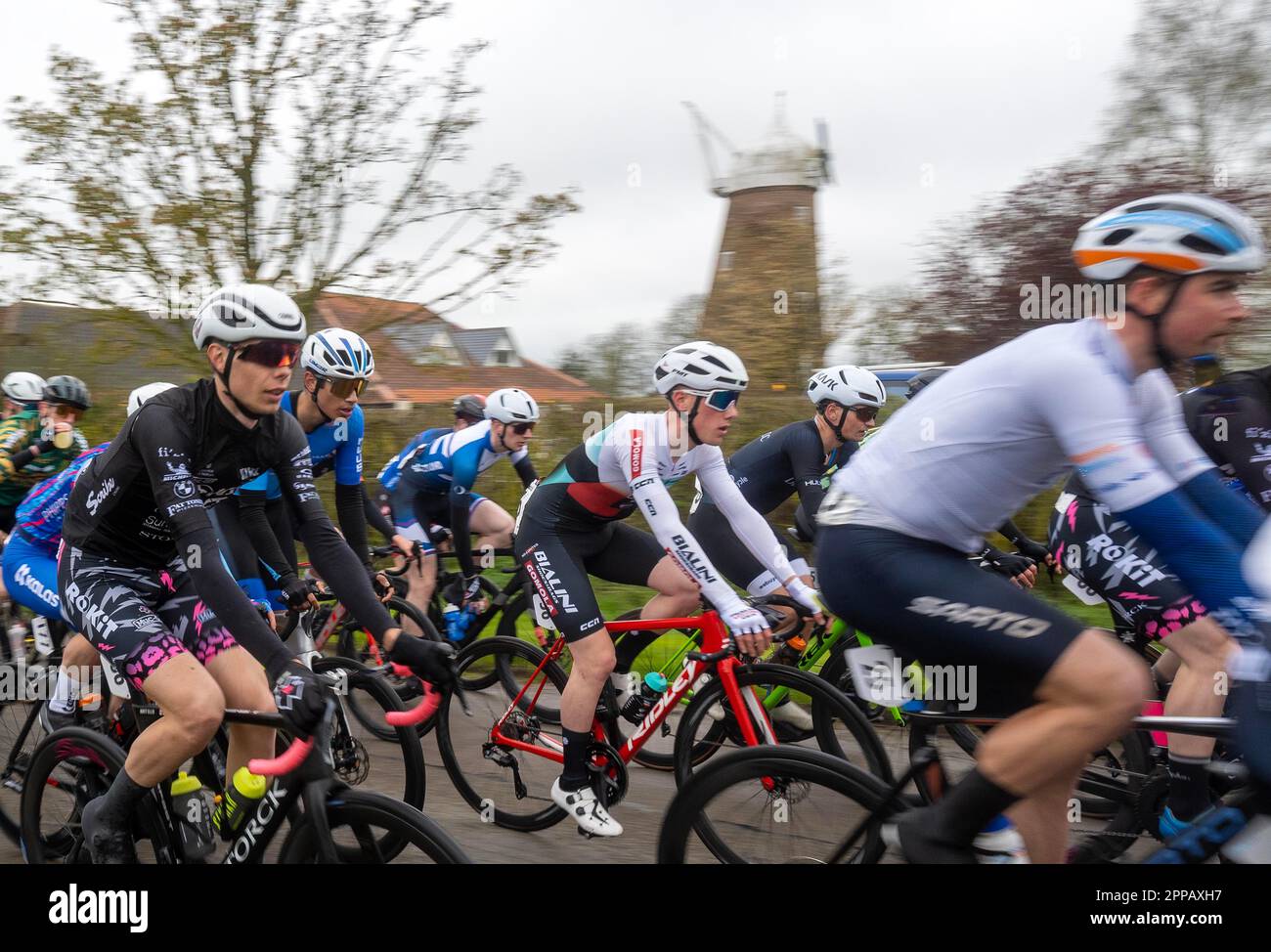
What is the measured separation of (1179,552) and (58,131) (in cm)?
1097

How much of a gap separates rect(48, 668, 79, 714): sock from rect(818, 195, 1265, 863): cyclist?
10.9 feet

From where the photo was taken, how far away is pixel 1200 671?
404cm

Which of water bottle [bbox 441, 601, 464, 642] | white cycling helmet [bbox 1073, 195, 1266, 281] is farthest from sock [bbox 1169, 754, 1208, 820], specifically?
water bottle [bbox 441, 601, 464, 642]

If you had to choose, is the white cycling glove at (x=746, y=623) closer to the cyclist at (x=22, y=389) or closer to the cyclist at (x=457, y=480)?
the cyclist at (x=457, y=480)

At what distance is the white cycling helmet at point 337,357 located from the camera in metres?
5.97

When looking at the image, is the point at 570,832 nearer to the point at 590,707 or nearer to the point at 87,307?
the point at 590,707

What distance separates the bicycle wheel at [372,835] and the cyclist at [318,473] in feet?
7.93

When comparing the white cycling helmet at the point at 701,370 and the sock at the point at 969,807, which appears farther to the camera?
the white cycling helmet at the point at 701,370

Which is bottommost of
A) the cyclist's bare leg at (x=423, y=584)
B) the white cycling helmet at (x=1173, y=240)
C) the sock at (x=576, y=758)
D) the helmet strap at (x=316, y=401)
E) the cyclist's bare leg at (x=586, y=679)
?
the cyclist's bare leg at (x=423, y=584)

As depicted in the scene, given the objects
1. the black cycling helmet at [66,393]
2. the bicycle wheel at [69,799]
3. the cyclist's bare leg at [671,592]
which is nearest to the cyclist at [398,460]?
the black cycling helmet at [66,393]

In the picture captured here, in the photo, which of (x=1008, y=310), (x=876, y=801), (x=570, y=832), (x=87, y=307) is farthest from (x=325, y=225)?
(x=876, y=801)

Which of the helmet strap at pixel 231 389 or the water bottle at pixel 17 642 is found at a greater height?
the helmet strap at pixel 231 389

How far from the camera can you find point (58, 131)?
10523mm

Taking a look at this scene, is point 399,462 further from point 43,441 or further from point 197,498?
point 197,498
